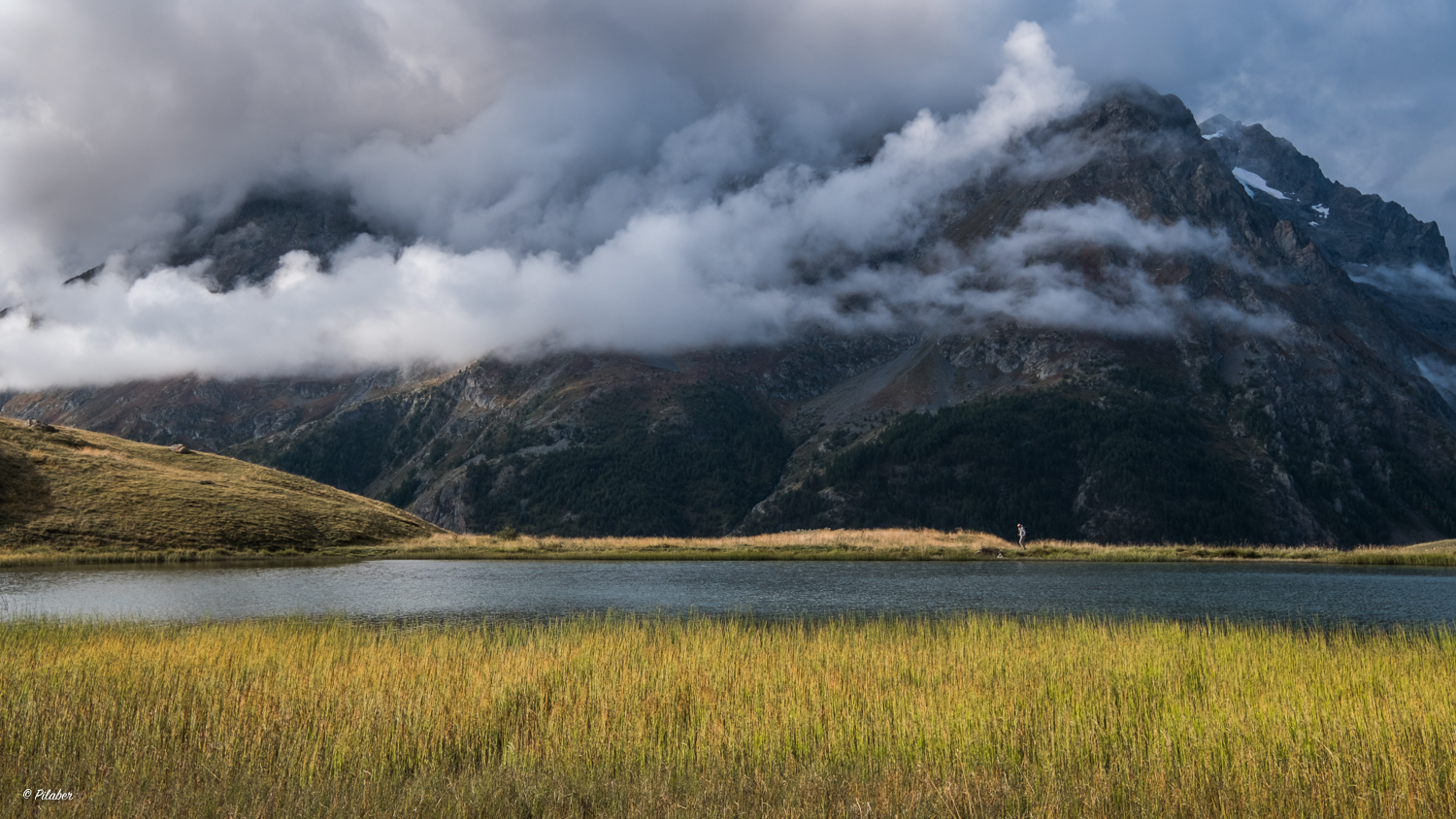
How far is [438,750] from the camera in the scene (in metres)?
12.4

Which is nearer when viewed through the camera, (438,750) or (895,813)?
(895,813)

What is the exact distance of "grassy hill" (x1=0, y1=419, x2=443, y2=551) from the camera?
68.6 metres

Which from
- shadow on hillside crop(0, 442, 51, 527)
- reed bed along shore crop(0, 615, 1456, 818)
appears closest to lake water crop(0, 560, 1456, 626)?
reed bed along shore crop(0, 615, 1456, 818)

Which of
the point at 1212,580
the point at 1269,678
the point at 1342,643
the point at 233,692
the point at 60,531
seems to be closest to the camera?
the point at 233,692

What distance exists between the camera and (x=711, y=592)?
46031mm

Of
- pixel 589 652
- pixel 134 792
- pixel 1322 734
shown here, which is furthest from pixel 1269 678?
pixel 134 792

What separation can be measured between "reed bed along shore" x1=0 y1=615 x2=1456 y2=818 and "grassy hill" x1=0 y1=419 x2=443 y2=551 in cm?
5759

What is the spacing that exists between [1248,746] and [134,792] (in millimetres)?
14572

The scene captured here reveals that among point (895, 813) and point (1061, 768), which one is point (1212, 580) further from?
point (895, 813)

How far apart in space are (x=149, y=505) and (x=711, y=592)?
197ft

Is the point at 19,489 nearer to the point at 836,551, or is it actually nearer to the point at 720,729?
the point at 836,551

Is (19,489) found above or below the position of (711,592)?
above

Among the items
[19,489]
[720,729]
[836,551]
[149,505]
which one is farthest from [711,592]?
[19,489]

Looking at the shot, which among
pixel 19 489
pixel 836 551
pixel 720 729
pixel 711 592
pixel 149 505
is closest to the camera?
pixel 720 729
